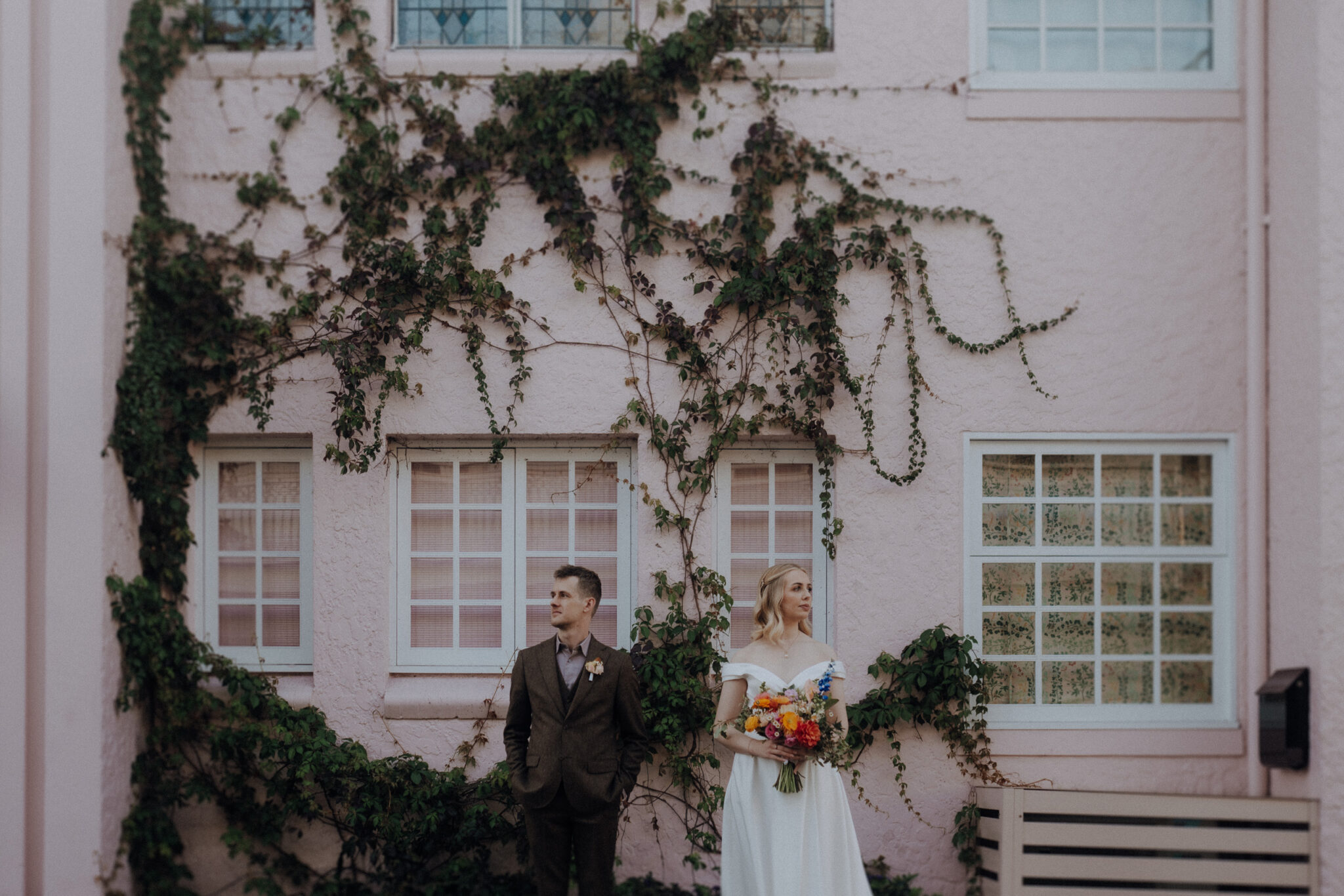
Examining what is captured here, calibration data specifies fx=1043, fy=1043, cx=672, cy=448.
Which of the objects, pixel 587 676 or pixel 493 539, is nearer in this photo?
pixel 587 676

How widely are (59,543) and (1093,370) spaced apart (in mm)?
5831

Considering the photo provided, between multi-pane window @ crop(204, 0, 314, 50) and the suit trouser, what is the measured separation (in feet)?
15.2

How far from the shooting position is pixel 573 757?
4.81 meters

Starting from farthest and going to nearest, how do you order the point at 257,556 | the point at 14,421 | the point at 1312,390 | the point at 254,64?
1. the point at 257,556
2. the point at 254,64
3. the point at 14,421
4. the point at 1312,390

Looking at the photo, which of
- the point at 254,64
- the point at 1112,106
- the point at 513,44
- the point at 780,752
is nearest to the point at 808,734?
the point at 780,752

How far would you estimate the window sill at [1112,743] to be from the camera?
5.97m

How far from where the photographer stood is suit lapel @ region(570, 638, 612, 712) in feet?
15.8

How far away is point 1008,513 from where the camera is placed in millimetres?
6152

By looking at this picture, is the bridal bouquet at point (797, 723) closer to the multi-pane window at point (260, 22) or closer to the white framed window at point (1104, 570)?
the white framed window at point (1104, 570)

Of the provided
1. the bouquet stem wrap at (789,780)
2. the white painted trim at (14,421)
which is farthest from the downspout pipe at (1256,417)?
the white painted trim at (14,421)

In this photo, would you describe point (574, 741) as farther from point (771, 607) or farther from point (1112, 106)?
point (1112, 106)

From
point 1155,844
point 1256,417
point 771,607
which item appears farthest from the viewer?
point 1256,417

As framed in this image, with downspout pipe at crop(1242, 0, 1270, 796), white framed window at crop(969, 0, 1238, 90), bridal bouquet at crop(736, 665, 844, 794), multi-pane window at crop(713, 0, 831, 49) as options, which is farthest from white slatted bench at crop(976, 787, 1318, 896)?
multi-pane window at crop(713, 0, 831, 49)

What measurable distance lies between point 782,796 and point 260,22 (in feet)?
17.5
